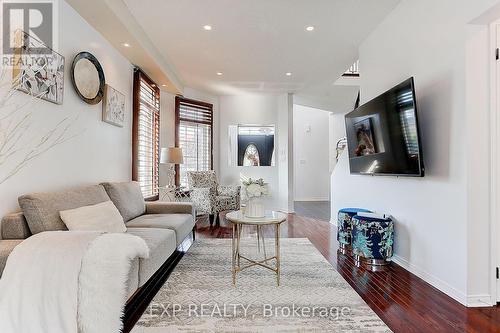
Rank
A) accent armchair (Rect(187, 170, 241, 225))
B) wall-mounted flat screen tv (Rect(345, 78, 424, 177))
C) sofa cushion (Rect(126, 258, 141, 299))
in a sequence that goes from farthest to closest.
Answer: accent armchair (Rect(187, 170, 241, 225)), wall-mounted flat screen tv (Rect(345, 78, 424, 177)), sofa cushion (Rect(126, 258, 141, 299))

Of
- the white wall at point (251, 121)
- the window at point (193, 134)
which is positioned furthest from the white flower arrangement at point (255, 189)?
the white wall at point (251, 121)

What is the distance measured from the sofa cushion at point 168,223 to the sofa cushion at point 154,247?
0.53 feet

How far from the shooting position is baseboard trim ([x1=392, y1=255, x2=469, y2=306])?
2176mm

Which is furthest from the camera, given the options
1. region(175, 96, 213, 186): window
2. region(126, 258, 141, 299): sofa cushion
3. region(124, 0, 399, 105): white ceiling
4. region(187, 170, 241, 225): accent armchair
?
region(175, 96, 213, 186): window

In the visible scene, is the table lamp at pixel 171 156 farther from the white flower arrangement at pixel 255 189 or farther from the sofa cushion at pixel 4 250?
the sofa cushion at pixel 4 250

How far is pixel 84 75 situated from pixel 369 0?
3.14m

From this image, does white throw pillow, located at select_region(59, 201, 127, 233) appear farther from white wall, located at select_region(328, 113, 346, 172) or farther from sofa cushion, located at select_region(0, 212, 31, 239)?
white wall, located at select_region(328, 113, 346, 172)

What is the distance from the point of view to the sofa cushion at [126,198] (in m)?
3.04

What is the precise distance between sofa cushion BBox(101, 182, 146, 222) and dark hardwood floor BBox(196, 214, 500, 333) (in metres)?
2.38

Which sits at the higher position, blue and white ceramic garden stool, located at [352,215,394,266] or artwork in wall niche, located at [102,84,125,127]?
artwork in wall niche, located at [102,84,125,127]

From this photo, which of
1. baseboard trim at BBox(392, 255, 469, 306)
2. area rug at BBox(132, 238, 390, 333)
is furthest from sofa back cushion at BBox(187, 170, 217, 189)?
baseboard trim at BBox(392, 255, 469, 306)

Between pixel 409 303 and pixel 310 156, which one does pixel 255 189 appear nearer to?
pixel 409 303

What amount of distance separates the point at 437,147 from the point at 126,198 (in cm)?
328

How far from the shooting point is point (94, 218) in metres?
2.27
